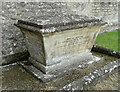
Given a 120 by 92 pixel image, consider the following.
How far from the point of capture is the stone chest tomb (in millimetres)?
2668

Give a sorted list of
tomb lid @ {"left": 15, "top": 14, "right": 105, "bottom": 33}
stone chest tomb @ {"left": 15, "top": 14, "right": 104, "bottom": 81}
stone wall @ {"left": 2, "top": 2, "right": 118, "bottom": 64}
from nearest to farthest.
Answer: tomb lid @ {"left": 15, "top": 14, "right": 105, "bottom": 33} → stone chest tomb @ {"left": 15, "top": 14, "right": 104, "bottom": 81} → stone wall @ {"left": 2, "top": 2, "right": 118, "bottom": 64}

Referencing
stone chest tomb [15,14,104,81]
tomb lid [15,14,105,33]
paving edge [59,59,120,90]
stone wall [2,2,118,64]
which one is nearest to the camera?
paving edge [59,59,120,90]

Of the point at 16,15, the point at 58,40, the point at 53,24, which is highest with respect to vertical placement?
the point at 16,15

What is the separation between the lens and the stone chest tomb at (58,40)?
8.75 feet

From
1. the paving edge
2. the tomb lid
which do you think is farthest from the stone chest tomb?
the paving edge

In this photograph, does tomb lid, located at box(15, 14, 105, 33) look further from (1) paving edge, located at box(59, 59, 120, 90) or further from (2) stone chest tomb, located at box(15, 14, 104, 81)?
(1) paving edge, located at box(59, 59, 120, 90)

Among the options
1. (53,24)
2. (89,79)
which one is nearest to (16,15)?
(53,24)

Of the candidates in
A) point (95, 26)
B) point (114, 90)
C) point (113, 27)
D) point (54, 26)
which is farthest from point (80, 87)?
point (113, 27)

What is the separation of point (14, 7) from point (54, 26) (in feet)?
6.02

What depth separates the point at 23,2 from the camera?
4008 millimetres

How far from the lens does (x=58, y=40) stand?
9.40 ft

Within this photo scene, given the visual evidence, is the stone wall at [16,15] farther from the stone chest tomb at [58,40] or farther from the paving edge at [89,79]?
the paving edge at [89,79]

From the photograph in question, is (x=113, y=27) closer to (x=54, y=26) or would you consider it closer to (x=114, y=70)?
(x=114, y=70)

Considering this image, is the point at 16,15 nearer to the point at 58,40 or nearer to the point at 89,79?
the point at 58,40
